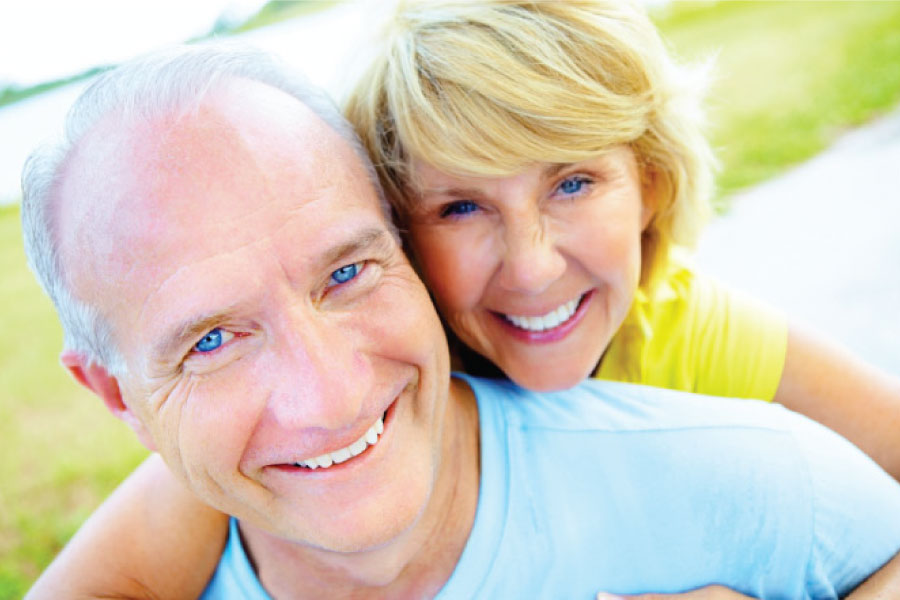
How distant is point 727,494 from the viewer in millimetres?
1650

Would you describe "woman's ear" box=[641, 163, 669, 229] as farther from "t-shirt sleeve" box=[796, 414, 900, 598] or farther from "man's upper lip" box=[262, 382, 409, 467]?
"man's upper lip" box=[262, 382, 409, 467]

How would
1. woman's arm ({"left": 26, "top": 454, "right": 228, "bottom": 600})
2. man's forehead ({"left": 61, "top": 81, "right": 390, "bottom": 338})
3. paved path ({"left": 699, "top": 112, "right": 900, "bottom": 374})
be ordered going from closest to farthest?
man's forehead ({"left": 61, "top": 81, "right": 390, "bottom": 338})
woman's arm ({"left": 26, "top": 454, "right": 228, "bottom": 600})
paved path ({"left": 699, "top": 112, "right": 900, "bottom": 374})

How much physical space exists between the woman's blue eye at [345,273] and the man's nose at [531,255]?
1.55 ft

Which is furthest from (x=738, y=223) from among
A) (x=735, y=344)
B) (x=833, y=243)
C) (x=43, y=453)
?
(x=43, y=453)

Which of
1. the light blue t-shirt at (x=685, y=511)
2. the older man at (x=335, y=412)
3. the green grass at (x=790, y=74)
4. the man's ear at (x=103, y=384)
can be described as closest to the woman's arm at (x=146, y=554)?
the older man at (x=335, y=412)

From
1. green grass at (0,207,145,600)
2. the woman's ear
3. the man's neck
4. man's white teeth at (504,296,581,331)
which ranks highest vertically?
the woman's ear

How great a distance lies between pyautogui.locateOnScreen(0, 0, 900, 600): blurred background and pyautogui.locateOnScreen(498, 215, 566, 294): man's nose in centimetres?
65

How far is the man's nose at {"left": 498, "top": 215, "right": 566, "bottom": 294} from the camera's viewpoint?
1870 mm

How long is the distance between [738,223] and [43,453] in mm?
4780

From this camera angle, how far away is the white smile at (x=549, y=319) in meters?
2.11

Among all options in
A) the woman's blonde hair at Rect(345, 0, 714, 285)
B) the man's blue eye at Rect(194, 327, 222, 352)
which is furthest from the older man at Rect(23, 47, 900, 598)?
the woman's blonde hair at Rect(345, 0, 714, 285)

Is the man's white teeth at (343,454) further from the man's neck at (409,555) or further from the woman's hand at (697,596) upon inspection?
the woman's hand at (697,596)

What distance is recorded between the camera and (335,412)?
4.67ft

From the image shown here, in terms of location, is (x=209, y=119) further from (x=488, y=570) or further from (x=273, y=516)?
(x=488, y=570)
